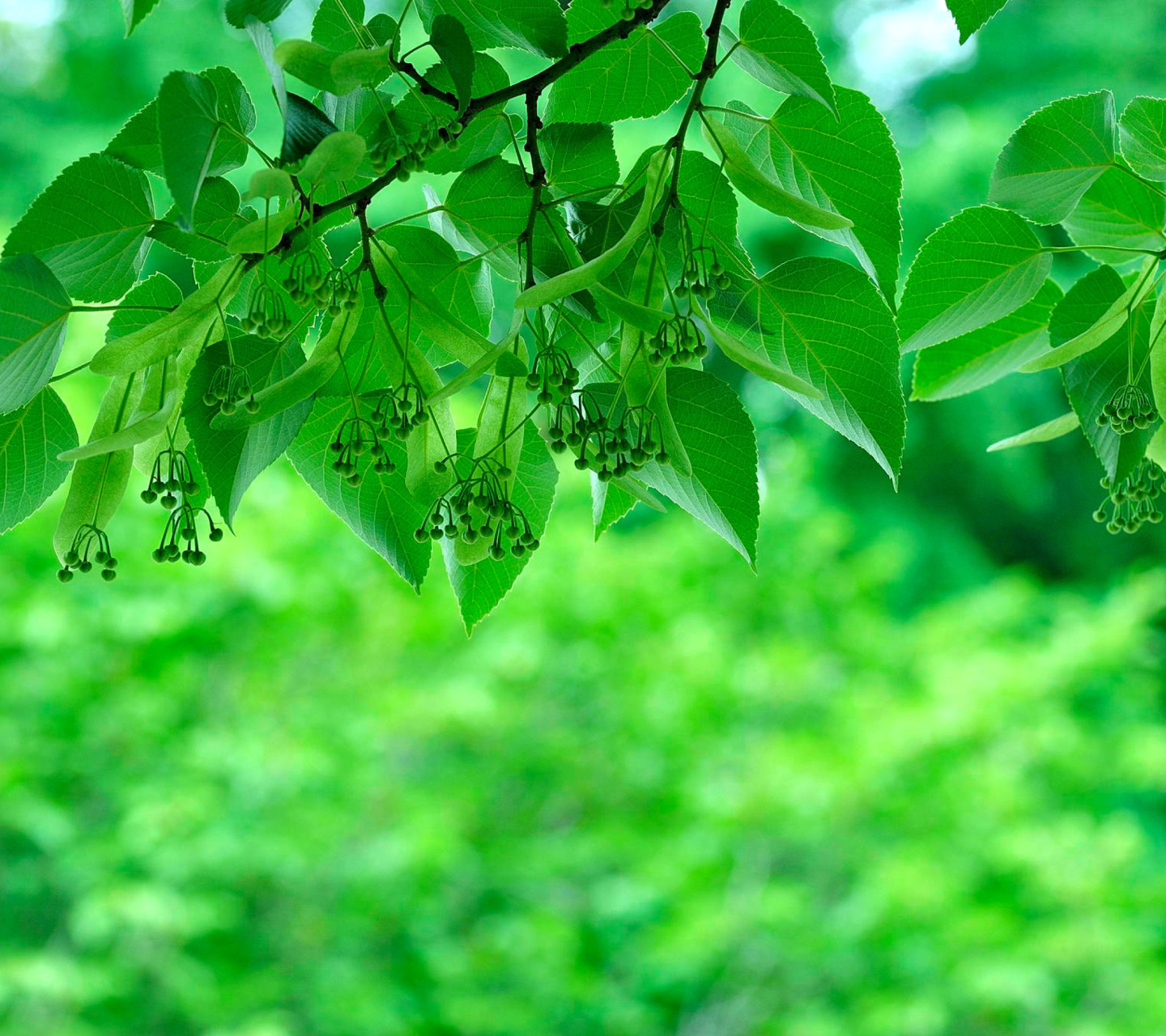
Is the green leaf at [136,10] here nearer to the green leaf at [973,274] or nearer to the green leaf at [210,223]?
the green leaf at [210,223]

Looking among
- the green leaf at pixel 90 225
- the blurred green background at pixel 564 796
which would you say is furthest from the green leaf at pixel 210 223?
the blurred green background at pixel 564 796

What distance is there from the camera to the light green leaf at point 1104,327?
0.49 meters

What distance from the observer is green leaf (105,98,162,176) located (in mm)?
442

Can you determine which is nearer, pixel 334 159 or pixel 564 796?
pixel 334 159

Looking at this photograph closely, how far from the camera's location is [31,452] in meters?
0.50

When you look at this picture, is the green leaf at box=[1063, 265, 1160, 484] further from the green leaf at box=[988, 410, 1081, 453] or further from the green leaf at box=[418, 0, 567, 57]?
the green leaf at box=[418, 0, 567, 57]

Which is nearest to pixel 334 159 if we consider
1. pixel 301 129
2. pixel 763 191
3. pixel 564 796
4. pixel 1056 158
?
pixel 301 129

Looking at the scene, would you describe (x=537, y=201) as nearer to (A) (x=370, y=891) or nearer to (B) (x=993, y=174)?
(B) (x=993, y=174)

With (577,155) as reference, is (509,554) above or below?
below

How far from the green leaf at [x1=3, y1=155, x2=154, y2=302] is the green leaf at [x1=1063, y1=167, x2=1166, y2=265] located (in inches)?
→ 15.1

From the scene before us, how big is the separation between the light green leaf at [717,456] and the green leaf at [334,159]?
14cm

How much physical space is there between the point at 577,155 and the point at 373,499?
16 cm

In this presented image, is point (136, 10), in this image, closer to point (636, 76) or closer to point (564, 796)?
point (636, 76)

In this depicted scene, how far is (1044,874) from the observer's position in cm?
334
